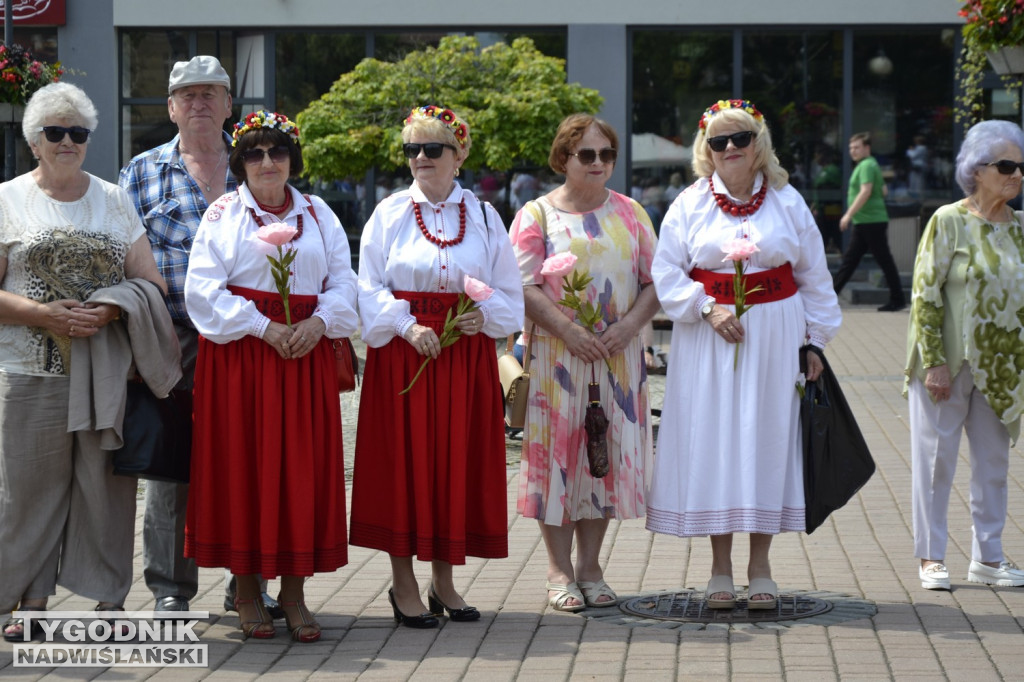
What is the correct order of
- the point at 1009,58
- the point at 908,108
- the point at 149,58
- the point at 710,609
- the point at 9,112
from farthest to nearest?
the point at 149,58
the point at 908,108
the point at 9,112
the point at 1009,58
the point at 710,609

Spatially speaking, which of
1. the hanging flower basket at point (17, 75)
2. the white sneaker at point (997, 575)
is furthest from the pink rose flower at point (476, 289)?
the hanging flower basket at point (17, 75)

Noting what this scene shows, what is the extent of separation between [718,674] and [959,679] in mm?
823

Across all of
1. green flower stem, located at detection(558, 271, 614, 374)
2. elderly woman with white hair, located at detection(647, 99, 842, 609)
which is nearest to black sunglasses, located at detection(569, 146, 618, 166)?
elderly woman with white hair, located at detection(647, 99, 842, 609)

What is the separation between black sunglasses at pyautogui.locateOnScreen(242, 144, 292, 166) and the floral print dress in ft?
3.73

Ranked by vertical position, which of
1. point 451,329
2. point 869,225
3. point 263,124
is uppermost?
point 869,225

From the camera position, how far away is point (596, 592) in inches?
240

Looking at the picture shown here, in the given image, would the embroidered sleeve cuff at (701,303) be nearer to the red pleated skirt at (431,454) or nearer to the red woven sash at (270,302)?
the red pleated skirt at (431,454)

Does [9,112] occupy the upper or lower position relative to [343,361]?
upper

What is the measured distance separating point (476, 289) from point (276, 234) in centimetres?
82

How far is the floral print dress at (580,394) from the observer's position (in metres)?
6.11

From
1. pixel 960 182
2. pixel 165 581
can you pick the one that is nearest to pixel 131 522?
pixel 165 581

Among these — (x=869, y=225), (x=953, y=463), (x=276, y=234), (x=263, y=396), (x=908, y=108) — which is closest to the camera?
(x=276, y=234)

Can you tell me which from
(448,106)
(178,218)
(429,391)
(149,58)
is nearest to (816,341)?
(429,391)

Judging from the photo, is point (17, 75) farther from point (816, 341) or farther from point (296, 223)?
point (816, 341)
